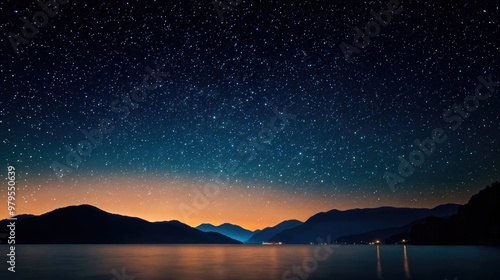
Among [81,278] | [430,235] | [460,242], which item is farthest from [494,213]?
[81,278]

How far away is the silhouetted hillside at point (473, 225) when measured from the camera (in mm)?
130000

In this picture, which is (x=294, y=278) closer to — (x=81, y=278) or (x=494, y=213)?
(x=81, y=278)

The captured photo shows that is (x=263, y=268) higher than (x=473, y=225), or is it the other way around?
(x=473, y=225)

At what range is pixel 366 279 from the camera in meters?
33.3

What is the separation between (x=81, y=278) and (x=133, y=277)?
4184 millimetres

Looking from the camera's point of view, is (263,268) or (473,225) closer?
(263,268)

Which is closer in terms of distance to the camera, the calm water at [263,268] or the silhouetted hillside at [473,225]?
the calm water at [263,268]

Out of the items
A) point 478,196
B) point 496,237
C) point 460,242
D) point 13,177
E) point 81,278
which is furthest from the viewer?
point 460,242

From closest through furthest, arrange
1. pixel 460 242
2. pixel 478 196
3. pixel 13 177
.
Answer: pixel 13 177 → pixel 478 196 → pixel 460 242

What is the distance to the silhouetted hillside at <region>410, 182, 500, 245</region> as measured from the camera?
130000 mm

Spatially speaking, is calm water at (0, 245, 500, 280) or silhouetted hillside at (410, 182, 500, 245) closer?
calm water at (0, 245, 500, 280)

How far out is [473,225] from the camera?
5782 inches

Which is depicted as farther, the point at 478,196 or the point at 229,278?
the point at 478,196

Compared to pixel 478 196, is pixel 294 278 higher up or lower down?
lower down
